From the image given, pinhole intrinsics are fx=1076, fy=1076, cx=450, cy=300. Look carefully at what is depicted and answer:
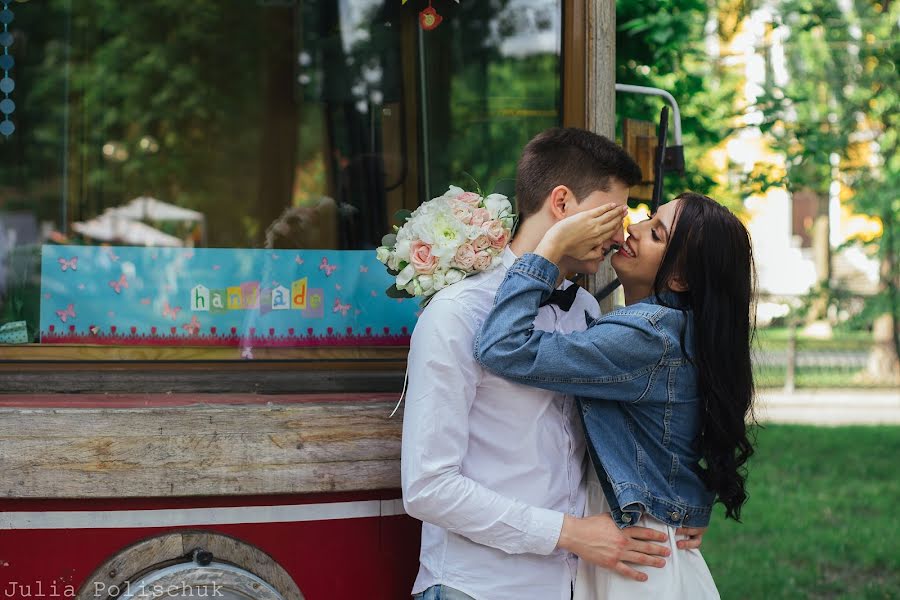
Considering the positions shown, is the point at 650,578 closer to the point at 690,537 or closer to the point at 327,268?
the point at 690,537

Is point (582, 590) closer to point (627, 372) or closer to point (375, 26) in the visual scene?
point (627, 372)


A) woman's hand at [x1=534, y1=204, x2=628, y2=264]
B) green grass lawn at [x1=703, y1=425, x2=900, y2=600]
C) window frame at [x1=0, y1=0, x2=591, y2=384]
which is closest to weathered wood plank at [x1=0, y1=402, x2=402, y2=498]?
window frame at [x1=0, y1=0, x2=591, y2=384]

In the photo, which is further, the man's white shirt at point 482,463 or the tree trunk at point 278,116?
the tree trunk at point 278,116

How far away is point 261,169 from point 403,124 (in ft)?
11.3

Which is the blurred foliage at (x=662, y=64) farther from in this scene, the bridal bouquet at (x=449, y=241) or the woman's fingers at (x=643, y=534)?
the woman's fingers at (x=643, y=534)

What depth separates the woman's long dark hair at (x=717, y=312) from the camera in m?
2.34

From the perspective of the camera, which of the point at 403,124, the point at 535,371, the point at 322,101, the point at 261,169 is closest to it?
the point at 535,371

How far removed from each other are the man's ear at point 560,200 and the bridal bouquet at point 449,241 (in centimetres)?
13

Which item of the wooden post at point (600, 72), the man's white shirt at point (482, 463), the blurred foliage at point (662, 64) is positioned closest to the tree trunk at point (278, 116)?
the blurred foliage at point (662, 64)

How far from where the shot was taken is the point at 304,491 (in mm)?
2623

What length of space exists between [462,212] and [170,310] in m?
1.00

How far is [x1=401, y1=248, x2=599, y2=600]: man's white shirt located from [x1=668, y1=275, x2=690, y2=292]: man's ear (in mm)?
283

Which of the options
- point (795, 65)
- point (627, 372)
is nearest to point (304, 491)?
point (627, 372)

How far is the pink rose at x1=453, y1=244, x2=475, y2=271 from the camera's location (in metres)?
2.42
